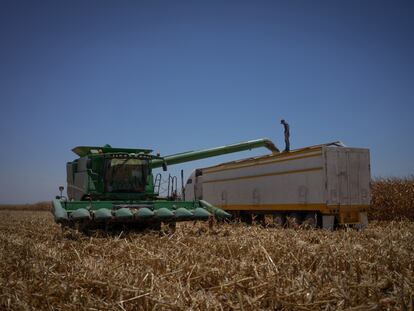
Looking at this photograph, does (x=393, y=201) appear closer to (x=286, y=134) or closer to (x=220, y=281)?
(x=286, y=134)

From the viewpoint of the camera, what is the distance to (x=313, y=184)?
13906 millimetres

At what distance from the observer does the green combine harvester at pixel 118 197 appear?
977cm

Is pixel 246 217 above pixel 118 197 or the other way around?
the other way around

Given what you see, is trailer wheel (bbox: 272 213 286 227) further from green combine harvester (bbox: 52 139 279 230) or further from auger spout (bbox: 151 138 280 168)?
green combine harvester (bbox: 52 139 279 230)

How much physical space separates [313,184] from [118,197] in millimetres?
6467

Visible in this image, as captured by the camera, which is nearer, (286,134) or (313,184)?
(313,184)

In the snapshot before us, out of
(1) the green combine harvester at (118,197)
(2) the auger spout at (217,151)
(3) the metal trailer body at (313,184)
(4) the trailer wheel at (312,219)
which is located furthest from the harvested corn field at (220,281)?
(2) the auger spout at (217,151)

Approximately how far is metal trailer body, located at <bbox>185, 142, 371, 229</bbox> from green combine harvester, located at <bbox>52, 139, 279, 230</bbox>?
3912 mm

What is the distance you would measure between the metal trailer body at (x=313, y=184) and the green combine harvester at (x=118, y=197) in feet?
12.8

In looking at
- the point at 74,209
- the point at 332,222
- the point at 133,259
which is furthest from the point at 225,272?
the point at 332,222

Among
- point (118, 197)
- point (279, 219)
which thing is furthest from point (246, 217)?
point (118, 197)

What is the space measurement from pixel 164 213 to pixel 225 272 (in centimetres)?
561

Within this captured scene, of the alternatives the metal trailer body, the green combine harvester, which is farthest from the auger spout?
the green combine harvester

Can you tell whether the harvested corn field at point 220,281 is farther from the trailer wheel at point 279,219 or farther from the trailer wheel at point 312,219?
the trailer wheel at point 279,219
